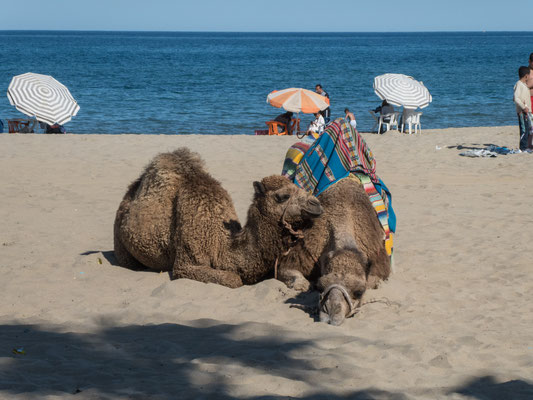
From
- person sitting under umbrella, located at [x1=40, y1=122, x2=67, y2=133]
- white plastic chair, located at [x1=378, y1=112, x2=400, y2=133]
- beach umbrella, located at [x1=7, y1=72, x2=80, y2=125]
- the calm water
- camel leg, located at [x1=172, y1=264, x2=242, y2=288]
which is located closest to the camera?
camel leg, located at [x1=172, y1=264, x2=242, y2=288]

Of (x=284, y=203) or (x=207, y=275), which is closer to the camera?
(x=284, y=203)

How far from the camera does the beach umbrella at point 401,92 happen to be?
19.8 meters

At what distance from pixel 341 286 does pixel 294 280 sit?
816 millimetres

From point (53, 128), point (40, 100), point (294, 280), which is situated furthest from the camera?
point (53, 128)

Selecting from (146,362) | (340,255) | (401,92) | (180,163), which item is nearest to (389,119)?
(401,92)

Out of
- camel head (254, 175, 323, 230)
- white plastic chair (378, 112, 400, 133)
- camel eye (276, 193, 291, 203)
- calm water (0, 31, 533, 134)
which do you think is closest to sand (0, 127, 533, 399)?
camel head (254, 175, 323, 230)

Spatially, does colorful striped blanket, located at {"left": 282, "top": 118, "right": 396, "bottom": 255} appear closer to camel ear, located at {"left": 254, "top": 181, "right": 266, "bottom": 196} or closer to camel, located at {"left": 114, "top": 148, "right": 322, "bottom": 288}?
camel, located at {"left": 114, "top": 148, "right": 322, "bottom": 288}

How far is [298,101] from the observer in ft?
60.5

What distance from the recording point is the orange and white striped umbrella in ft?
60.1

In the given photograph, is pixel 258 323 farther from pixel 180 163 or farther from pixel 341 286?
pixel 180 163

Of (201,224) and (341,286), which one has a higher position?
(201,224)

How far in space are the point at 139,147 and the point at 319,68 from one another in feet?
178

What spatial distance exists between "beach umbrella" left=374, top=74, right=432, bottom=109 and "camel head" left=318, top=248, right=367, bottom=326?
15057mm

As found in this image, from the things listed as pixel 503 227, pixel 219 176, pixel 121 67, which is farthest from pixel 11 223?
pixel 121 67
